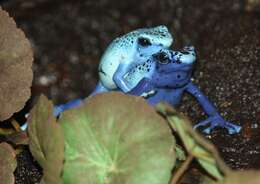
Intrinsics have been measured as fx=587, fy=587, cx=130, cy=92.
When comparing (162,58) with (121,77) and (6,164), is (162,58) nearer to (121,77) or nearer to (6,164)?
(121,77)

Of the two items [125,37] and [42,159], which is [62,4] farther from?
[42,159]

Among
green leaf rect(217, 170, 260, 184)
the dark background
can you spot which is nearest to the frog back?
the dark background

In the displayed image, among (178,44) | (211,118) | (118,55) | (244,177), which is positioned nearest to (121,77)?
(118,55)

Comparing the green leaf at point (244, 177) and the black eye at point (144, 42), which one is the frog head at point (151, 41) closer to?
the black eye at point (144, 42)

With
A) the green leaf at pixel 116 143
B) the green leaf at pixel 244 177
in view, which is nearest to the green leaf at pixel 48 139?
the green leaf at pixel 116 143

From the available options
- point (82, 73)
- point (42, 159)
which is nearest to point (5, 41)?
point (42, 159)

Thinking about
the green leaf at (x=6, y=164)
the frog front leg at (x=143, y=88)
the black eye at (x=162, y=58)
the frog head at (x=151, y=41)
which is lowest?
the green leaf at (x=6, y=164)
